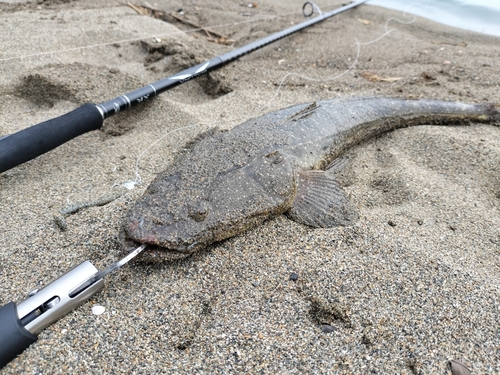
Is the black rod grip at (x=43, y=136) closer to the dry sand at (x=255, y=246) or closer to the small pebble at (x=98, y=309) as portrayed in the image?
the dry sand at (x=255, y=246)

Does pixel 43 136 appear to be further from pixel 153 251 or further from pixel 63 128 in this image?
pixel 153 251

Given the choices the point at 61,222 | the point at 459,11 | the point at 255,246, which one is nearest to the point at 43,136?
the point at 61,222

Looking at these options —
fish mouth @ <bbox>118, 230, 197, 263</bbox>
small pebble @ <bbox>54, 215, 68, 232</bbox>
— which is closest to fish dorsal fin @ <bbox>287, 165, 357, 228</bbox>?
fish mouth @ <bbox>118, 230, 197, 263</bbox>

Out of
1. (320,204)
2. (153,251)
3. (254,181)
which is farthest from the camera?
(320,204)

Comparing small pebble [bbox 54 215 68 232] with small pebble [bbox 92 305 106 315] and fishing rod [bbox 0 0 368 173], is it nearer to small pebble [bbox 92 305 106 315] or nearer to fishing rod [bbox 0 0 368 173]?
fishing rod [bbox 0 0 368 173]

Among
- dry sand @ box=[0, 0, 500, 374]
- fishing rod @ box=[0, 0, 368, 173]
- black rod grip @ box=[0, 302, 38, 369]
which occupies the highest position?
fishing rod @ box=[0, 0, 368, 173]
